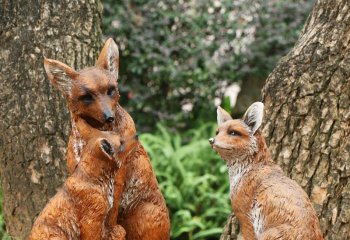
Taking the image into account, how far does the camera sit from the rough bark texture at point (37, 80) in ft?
12.7

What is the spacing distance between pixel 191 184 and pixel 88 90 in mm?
3445

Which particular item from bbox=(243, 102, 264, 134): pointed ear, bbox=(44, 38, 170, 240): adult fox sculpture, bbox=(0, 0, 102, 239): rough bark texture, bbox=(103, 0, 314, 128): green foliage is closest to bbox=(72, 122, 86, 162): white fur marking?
bbox=(44, 38, 170, 240): adult fox sculpture

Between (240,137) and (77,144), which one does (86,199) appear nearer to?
(77,144)

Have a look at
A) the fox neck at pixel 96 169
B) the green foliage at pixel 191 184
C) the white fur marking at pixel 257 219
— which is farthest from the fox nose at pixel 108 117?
the green foliage at pixel 191 184

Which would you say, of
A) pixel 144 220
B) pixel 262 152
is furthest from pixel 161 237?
pixel 262 152

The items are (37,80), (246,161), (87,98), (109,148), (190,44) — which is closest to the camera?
(109,148)

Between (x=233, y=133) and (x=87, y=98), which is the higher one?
(x=87, y=98)

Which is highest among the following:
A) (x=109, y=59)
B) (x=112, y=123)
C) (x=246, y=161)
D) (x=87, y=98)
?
(x=109, y=59)

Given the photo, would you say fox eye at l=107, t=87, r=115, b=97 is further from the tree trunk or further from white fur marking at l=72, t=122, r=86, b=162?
the tree trunk

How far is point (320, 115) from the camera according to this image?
336 cm

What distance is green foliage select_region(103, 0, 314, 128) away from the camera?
6.49 m

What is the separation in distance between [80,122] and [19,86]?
1.64 meters

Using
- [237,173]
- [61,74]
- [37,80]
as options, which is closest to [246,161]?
[237,173]

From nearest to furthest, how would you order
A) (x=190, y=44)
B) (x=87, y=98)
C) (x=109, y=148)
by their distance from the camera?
(x=109, y=148) → (x=87, y=98) → (x=190, y=44)
